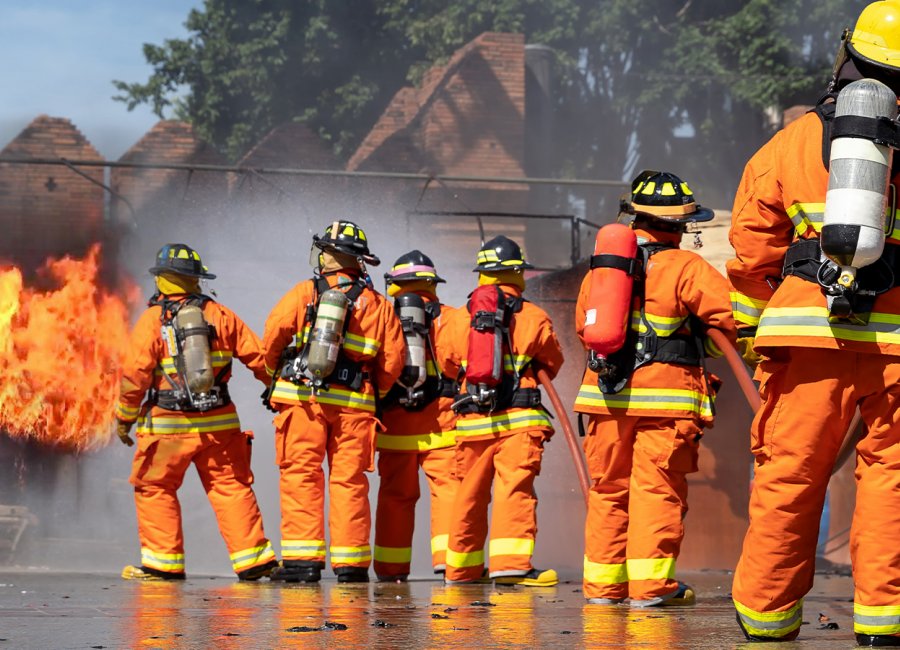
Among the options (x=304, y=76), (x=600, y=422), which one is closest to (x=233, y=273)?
(x=600, y=422)

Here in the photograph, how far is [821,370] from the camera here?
157 inches

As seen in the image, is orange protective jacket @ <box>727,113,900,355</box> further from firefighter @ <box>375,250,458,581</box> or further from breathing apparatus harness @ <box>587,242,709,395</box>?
firefighter @ <box>375,250,458,581</box>

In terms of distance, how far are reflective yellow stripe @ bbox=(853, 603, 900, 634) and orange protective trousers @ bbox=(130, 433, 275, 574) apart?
4390 mm

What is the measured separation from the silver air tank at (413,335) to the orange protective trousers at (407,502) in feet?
1.50

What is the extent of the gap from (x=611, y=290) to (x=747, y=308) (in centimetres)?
143

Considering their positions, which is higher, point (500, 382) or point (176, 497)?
point (500, 382)

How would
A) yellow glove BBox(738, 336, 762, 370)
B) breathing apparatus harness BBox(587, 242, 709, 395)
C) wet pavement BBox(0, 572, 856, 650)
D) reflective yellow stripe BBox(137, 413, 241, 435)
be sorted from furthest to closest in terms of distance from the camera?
reflective yellow stripe BBox(137, 413, 241, 435) → breathing apparatus harness BBox(587, 242, 709, 395) → yellow glove BBox(738, 336, 762, 370) → wet pavement BBox(0, 572, 856, 650)

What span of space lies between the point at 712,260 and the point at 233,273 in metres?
5.18

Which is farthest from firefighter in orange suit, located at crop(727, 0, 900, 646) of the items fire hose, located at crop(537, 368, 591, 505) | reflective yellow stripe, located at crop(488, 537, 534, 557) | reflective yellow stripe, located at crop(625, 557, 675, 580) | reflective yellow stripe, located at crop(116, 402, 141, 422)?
reflective yellow stripe, located at crop(116, 402, 141, 422)

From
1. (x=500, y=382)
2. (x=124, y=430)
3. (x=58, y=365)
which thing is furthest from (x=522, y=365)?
(x=58, y=365)

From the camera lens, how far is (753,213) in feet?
14.0

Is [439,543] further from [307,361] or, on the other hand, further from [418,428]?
[307,361]

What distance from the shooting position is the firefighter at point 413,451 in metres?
8.21

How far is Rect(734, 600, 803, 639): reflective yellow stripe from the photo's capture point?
4113 mm
